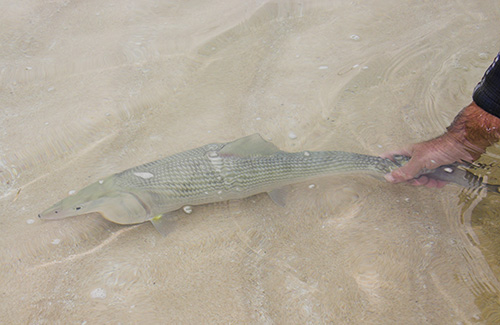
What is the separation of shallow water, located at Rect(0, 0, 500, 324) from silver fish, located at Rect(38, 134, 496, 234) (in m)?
0.16

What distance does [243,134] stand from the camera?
132 inches

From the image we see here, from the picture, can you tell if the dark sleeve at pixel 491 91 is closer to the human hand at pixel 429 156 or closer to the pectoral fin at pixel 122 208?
the human hand at pixel 429 156

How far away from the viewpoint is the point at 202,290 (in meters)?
2.45

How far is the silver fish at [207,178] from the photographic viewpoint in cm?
262

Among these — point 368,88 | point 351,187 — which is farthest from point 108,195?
point 368,88

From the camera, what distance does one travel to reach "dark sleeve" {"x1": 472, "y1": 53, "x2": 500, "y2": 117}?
8.52 ft

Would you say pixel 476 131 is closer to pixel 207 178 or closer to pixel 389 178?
pixel 389 178

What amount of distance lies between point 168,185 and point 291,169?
3.12ft

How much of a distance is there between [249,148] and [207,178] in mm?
426

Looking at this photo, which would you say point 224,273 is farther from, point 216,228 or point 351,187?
point 351,187

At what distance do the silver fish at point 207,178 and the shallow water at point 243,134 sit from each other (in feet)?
0.51

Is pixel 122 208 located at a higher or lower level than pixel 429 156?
higher

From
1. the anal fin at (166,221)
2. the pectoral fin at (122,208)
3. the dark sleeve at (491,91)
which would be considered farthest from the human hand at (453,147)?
the pectoral fin at (122,208)

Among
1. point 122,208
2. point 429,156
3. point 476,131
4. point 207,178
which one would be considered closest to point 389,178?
point 429,156
